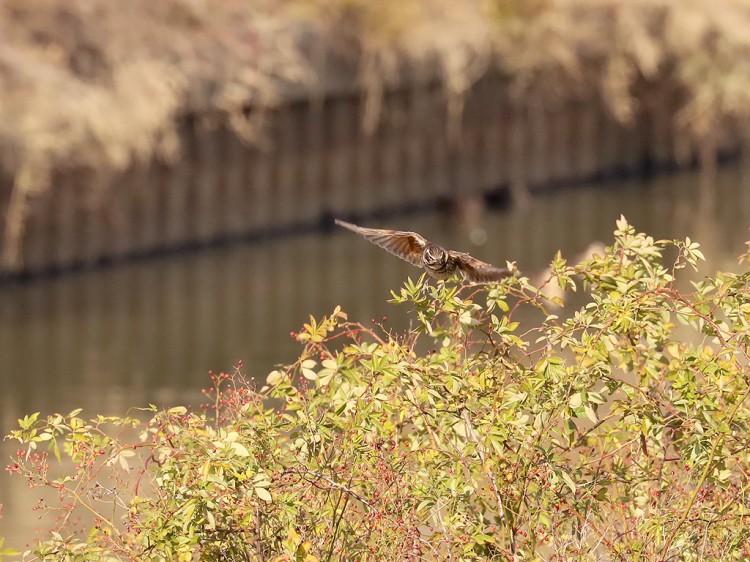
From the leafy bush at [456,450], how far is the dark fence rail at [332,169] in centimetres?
1485

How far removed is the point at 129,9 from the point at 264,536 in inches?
619

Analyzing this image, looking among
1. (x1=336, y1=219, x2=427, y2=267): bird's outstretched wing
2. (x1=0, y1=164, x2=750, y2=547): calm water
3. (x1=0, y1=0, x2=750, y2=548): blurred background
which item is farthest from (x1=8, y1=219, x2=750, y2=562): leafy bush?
(x1=0, y1=0, x2=750, y2=548): blurred background

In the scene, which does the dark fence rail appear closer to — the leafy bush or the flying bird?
the flying bird

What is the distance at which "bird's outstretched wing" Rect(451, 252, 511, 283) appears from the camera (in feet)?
19.9

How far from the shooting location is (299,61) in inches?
871

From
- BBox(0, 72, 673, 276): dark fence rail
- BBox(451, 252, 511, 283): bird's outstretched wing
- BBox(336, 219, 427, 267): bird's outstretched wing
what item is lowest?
BBox(0, 72, 673, 276): dark fence rail

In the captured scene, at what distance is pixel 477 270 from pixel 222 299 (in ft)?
43.6

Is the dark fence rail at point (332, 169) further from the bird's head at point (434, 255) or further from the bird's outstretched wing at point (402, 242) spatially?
the bird's head at point (434, 255)

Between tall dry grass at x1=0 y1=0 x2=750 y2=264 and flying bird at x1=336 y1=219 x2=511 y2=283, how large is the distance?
12.1 meters

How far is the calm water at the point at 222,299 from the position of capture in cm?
1466

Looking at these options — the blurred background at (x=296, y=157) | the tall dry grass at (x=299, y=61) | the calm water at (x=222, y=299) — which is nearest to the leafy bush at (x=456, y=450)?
the calm water at (x=222, y=299)

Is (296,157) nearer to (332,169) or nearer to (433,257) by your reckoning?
(332,169)

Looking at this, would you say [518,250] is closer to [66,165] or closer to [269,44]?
[269,44]

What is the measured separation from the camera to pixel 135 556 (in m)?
5.41
